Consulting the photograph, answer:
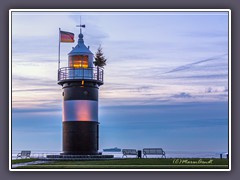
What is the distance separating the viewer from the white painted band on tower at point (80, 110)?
72.6ft

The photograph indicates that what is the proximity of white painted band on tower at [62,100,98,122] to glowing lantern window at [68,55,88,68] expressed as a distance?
3.77 ft

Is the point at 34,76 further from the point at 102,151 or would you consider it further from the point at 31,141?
the point at 102,151

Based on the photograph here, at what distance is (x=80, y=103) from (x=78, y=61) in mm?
1338

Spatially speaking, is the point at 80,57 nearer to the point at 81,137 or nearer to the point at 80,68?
the point at 80,68

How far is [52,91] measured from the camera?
2108 cm

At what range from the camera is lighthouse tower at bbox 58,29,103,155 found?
72.5 ft

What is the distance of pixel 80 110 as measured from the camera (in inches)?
882

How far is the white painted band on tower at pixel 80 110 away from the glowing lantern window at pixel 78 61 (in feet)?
3.77

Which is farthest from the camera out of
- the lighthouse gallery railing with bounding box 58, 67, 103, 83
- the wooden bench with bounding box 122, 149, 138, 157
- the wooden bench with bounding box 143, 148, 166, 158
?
the lighthouse gallery railing with bounding box 58, 67, 103, 83

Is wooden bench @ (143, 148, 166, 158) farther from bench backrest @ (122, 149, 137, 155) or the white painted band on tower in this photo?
the white painted band on tower

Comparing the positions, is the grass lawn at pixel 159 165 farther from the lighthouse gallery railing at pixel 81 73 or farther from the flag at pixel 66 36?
the lighthouse gallery railing at pixel 81 73

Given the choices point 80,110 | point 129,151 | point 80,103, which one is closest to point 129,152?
point 129,151

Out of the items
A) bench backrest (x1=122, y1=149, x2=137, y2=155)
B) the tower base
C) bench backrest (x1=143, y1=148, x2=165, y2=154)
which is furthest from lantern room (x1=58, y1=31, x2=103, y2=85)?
bench backrest (x1=143, y1=148, x2=165, y2=154)
